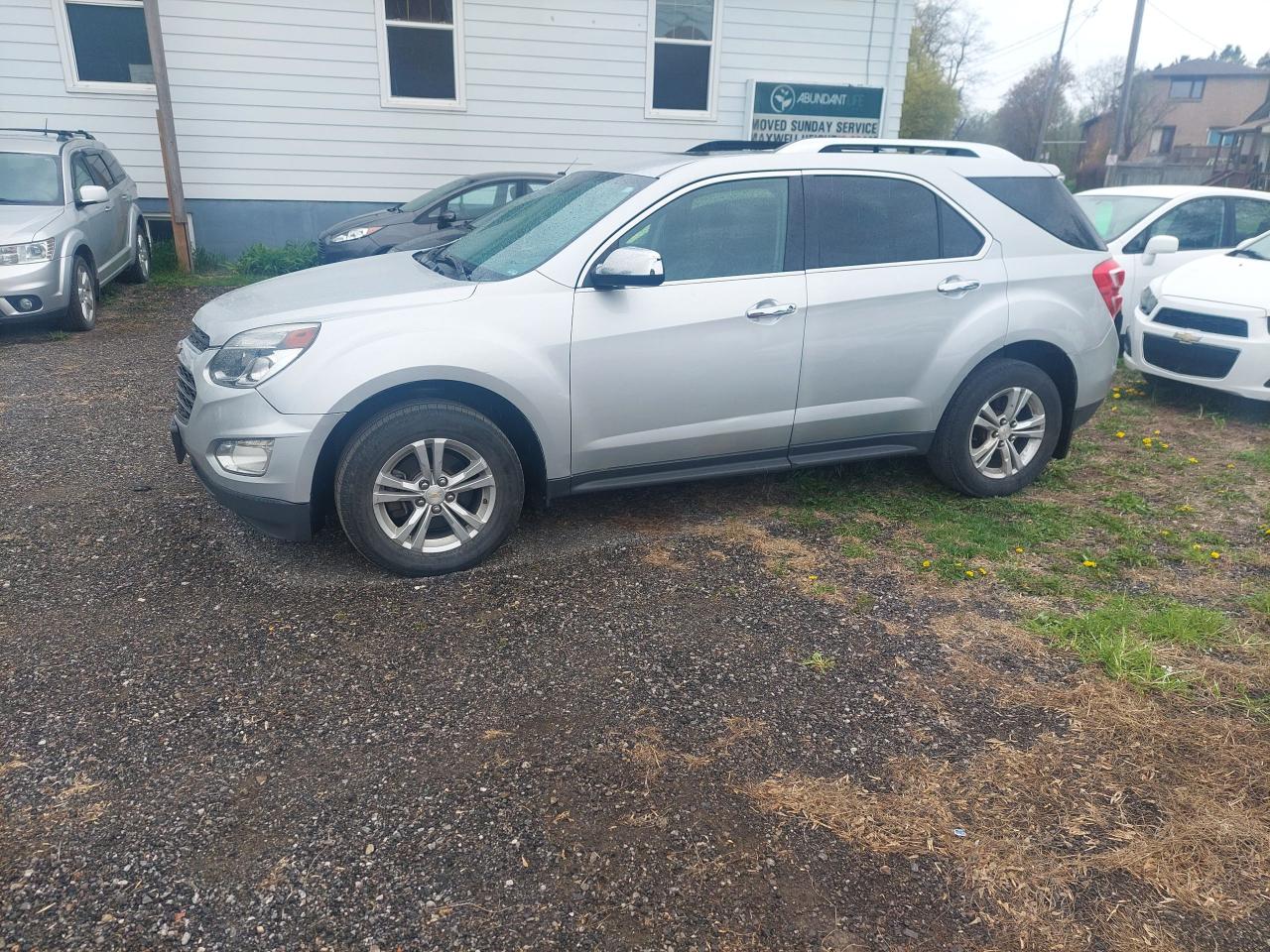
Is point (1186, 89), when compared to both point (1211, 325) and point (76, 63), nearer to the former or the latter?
point (1211, 325)

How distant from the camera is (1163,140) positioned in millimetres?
66375

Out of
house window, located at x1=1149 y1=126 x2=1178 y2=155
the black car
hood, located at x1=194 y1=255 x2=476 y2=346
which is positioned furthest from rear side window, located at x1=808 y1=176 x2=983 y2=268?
house window, located at x1=1149 y1=126 x2=1178 y2=155

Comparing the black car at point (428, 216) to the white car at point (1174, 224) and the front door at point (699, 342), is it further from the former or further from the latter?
the front door at point (699, 342)

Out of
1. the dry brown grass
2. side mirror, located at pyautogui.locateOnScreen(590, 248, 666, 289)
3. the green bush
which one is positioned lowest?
the dry brown grass

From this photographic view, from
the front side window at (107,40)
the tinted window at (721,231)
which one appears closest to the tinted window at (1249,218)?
the tinted window at (721,231)

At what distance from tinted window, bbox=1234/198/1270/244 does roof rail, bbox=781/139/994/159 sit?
525cm

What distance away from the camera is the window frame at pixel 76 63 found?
11625mm

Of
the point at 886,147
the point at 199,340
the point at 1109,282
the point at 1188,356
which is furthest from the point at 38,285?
the point at 1188,356

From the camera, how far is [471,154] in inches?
516

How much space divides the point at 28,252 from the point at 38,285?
0.92 ft

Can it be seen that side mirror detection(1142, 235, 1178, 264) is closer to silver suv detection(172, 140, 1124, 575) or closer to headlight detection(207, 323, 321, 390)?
silver suv detection(172, 140, 1124, 575)

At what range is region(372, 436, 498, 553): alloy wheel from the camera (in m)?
4.13

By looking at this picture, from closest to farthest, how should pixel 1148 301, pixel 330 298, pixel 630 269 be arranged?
pixel 630 269 → pixel 330 298 → pixel 1148 301

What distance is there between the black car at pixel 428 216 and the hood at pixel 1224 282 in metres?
6.18
